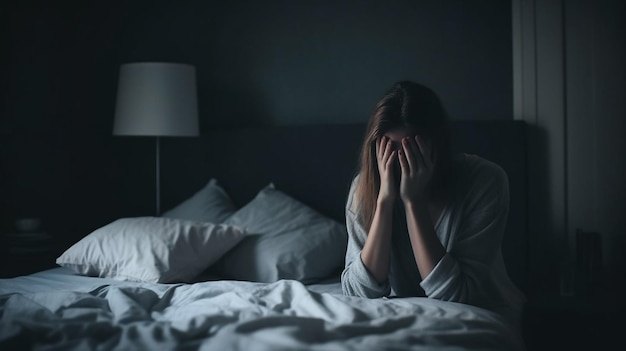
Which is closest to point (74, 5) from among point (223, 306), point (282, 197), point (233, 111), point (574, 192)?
point (233, 111)

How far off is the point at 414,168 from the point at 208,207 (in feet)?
4.46

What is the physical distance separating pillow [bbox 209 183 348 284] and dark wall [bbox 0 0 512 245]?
59 cm

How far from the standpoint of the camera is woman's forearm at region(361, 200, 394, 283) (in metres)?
1.79

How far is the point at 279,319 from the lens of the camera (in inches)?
52.2

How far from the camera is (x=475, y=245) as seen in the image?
1.75m

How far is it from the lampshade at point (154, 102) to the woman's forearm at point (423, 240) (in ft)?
4.99

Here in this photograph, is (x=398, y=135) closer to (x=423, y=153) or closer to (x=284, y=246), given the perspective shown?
(x=423, y=153)

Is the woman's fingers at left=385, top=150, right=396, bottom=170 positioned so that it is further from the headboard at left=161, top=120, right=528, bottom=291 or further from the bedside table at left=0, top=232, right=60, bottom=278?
the bedside table at left=0, top=232, right=60, bottom=278

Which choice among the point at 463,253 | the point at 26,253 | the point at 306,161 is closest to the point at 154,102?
the point at 306,161

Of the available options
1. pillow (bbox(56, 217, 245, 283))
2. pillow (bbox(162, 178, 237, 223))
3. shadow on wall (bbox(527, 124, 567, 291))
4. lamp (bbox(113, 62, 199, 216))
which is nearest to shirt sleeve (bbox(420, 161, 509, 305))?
shadow on wall (bbox(527, 124, 567, 291))

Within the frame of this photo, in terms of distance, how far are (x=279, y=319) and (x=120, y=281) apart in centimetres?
119

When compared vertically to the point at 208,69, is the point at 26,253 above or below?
below

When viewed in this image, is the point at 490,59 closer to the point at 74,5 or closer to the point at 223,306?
the point at 223,306

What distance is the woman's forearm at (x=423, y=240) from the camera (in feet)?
5.62
